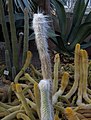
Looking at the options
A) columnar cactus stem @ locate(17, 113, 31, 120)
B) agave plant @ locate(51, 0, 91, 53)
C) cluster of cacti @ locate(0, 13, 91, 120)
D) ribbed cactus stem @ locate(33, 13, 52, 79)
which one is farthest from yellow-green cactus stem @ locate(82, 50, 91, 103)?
agave plant @ locate(51, 0, 91, 53)

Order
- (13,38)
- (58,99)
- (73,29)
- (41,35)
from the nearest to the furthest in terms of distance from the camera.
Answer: (41,35), (58,99), (13,38), (73,29)

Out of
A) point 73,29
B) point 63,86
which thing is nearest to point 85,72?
point 63,86

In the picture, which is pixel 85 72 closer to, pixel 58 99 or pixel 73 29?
pixel 58 99

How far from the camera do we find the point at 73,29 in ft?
9.67

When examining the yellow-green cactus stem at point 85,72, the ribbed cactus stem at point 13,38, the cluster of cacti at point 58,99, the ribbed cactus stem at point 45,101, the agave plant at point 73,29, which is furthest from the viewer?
the agave plant at point 73,29

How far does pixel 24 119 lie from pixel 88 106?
0.96 ft

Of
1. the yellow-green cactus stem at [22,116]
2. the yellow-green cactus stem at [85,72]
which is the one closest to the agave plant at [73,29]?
the yellow-green cactus stem at [85,72]

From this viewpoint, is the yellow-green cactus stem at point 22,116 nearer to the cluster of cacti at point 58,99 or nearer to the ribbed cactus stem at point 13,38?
the cluster of cacti at point 58,99

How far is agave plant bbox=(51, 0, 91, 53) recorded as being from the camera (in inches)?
109

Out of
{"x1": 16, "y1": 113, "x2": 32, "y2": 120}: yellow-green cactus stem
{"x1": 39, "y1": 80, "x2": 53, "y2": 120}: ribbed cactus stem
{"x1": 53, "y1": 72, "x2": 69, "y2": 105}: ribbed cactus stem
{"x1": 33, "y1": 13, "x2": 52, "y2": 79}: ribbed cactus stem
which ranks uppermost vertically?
{"x1": 33, "y1": 13, "x2": 52, "y2": 79}: ribbed cactus stem

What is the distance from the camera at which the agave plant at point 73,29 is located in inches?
109

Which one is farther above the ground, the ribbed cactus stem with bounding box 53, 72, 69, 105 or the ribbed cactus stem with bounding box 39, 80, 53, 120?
the ribbed cactus stem with bounding box 39, 80, 53, 120

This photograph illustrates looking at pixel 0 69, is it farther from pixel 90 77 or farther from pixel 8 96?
pixel 90 77

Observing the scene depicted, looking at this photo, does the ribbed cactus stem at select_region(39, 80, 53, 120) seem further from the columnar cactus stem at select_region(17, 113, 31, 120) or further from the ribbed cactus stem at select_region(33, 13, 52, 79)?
the columnar cactus stem at select_region(17, 113, 31, 120)
